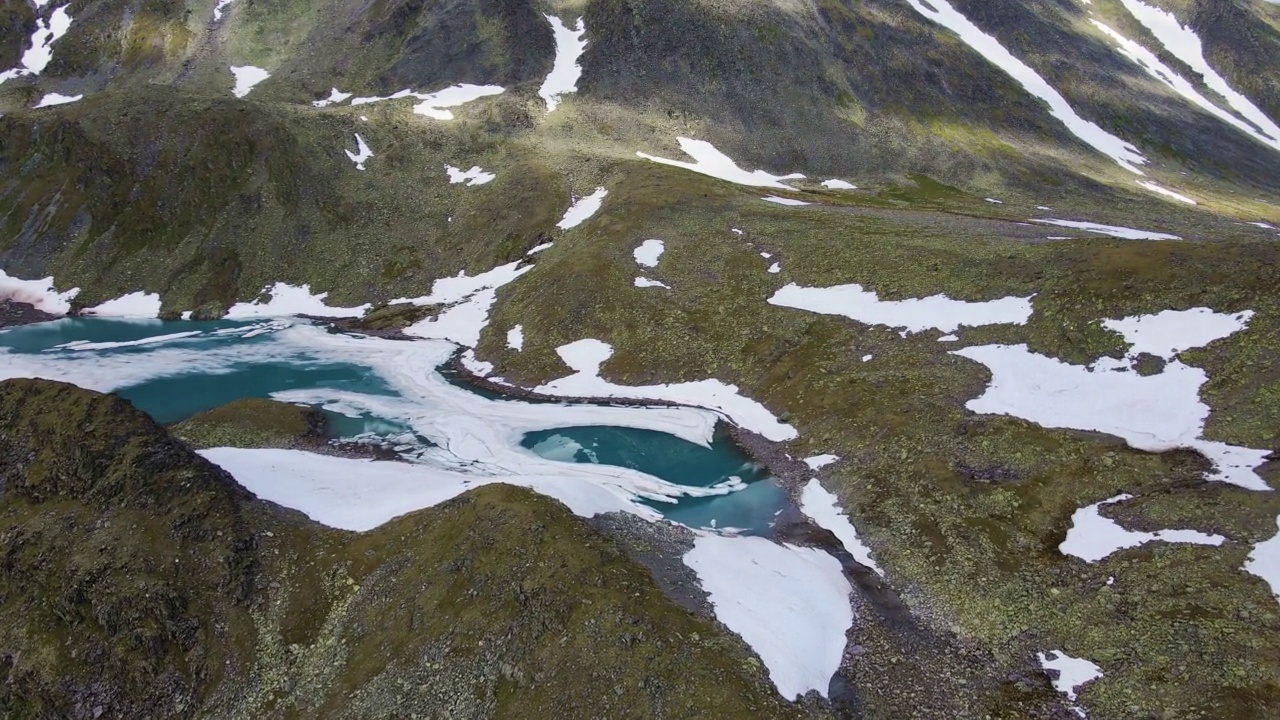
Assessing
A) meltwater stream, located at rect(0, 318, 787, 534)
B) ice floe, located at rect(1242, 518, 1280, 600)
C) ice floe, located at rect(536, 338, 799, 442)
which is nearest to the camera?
ice floe, located at rect(1242, 518, 1280, 600)

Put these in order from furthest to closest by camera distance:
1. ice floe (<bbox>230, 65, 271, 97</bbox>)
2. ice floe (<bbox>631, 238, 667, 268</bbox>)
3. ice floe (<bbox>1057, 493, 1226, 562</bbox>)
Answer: ice floe (<bbox>230, 65, 271, 97</bbox>)
ice floe (<bbox>631, 238, 667, 268</bbox>)
ice floe (<bbox>1057, 493, 1226, 562</bbox>)

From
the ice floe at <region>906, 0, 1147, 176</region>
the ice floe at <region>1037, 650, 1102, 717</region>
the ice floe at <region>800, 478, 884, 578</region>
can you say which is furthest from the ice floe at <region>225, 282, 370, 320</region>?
the ice floe at <region>906, 0, 1147, 176</region>

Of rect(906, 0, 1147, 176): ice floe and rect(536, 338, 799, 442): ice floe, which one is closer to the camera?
rect(536, 338, 799, 442): ice floe

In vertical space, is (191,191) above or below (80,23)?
below

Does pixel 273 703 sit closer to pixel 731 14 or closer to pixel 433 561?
pixel 433 561

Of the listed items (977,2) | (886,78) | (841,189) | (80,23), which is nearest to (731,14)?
(886,78)

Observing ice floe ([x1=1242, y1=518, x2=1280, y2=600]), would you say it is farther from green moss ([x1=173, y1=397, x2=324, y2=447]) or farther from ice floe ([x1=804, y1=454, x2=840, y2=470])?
green moss ([x1=173, y1=397, x2=324, y2=447])

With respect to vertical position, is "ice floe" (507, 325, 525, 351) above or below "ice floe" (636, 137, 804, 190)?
below
